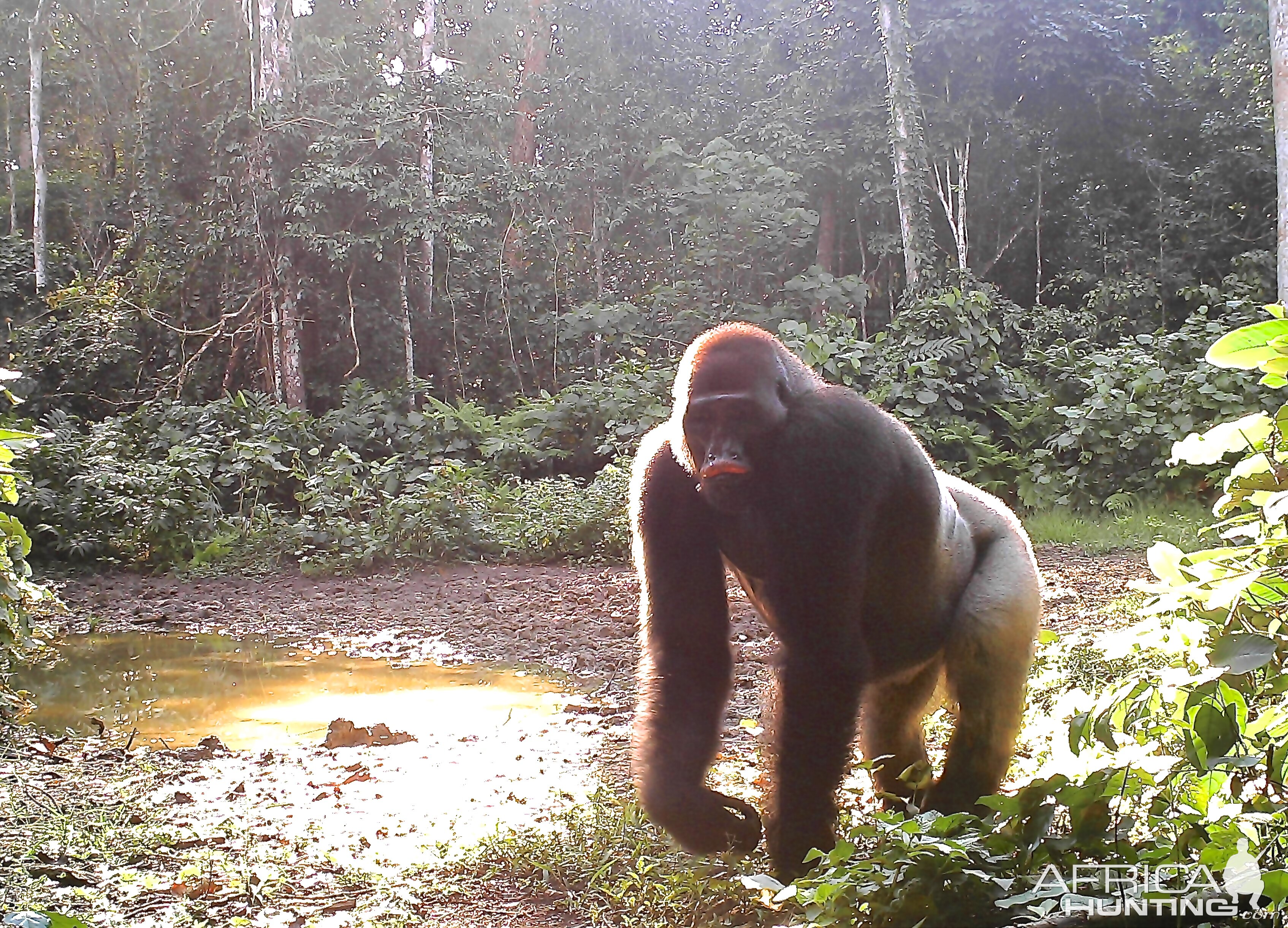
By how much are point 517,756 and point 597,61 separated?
16.7 m

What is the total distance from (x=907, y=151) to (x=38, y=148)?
14.2 m

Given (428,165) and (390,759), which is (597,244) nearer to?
(428,165)

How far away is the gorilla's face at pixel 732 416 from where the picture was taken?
2674 millimetres

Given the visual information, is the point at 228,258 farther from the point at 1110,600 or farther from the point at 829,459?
the point at 829,459

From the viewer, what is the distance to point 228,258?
1570cm

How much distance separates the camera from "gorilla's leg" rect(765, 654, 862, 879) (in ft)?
8.64

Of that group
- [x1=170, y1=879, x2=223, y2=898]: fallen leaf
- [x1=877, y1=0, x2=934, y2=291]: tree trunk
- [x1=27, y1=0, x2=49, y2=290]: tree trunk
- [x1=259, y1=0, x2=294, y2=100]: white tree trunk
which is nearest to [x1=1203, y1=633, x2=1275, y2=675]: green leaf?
[x1=170, y1=879, x2=223, y2=898]: fallen leaf

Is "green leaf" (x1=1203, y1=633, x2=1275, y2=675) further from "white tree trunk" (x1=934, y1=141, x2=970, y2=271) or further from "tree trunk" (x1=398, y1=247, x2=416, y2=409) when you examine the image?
"white tree trunk" (x1=934, y1=141, x2=970, y2=271)

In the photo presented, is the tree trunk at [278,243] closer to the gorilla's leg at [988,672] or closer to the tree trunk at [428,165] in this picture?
Result: the tree trunk at [428,165]

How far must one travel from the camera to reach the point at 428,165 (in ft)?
51.7

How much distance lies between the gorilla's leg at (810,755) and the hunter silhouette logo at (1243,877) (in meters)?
1.02

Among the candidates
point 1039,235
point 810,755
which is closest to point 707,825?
point 810,755

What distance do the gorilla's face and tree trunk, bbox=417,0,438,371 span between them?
12939 millimetres

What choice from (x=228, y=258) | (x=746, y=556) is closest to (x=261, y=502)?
(x=228, y=258)
